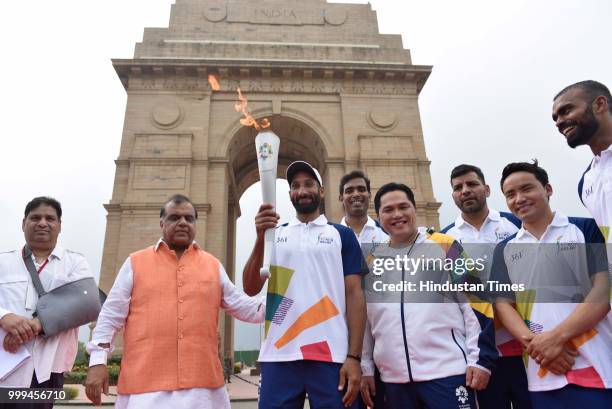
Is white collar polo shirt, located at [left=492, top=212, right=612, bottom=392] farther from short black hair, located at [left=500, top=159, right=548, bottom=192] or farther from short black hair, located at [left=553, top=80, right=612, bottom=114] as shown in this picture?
short black hair, located at [left=553, top=80, right=612, bottom=114]

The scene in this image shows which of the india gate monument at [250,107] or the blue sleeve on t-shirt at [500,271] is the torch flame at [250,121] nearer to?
the blue sleeve on t-shirt at [500,271]

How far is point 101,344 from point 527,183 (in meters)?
3.40

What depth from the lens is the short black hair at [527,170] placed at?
337cm

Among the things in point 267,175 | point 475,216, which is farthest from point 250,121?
point 475,216

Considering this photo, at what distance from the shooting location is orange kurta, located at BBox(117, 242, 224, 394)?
3.01 meters

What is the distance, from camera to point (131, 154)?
17281mm

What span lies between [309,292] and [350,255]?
1.43ft

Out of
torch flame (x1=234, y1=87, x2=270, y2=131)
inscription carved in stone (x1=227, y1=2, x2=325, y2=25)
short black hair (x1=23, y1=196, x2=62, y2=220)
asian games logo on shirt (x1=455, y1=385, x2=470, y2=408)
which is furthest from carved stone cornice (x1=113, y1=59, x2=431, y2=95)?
asian games logo on shirt (x1=455, y1=385, x2=470, y2=408)

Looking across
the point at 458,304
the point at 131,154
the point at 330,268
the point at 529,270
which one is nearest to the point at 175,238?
the point at 330,268

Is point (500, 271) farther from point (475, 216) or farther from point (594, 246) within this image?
point (475, 216)

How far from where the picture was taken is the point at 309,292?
3.12 meters

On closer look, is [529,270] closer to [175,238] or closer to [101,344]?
[175,238]

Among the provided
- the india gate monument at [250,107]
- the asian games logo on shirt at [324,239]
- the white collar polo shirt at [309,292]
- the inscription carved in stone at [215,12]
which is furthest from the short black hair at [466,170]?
the inscription carved in stone at [215,12]

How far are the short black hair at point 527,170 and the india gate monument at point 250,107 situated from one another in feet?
44.4
